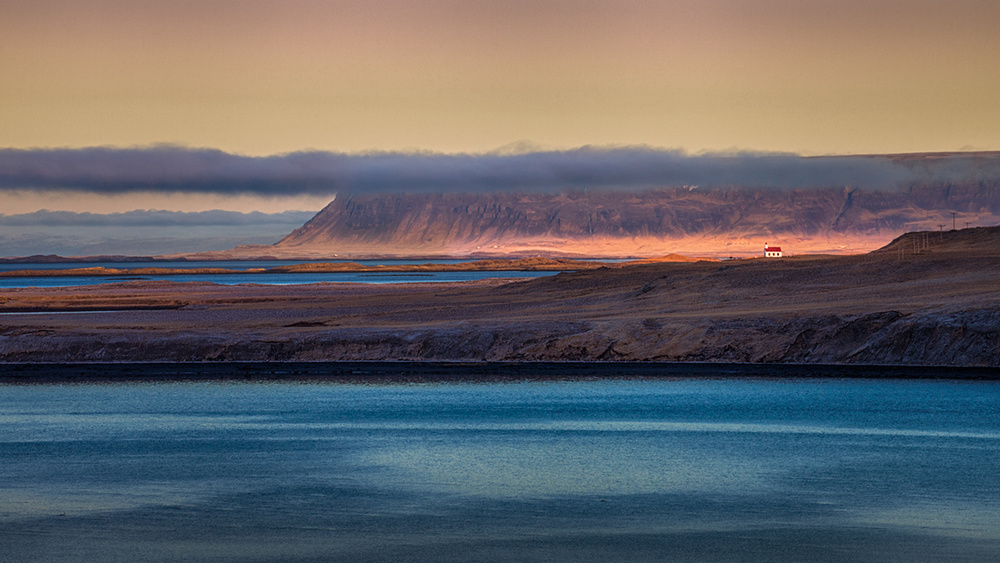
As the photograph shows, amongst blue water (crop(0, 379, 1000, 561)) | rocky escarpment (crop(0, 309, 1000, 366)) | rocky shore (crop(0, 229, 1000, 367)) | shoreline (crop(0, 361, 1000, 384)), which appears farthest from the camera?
rocky shore (crop(0, 229, 1000, 367))

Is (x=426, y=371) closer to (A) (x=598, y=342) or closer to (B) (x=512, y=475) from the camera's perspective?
(A) (x=598, y=342)

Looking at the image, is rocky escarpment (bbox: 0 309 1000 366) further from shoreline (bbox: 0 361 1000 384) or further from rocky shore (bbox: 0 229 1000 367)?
shoreline (bbox: 0 361 1000 384)

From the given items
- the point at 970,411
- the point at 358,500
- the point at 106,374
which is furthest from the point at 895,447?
the point at 106,374

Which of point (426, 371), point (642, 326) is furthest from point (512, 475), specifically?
point (642, 326)

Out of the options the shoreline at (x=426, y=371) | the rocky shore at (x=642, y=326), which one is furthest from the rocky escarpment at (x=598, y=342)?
the shoreline at (x=426, y=371)

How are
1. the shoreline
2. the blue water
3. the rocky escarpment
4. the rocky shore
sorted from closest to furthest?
the blue water
the shoreline
the rocky escarpment
the rocky shore

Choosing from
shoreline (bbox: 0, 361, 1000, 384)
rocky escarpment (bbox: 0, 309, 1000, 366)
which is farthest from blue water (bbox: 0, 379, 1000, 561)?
rocky escarpment (bbox: 0, 309, 1000, 366)

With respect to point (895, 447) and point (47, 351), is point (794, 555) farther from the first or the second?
point (47, 351)

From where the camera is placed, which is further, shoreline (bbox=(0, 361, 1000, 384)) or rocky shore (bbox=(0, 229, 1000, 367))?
rocky shore (bbox=(0, 229, 1000, 367))

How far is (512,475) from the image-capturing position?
61.4 feet

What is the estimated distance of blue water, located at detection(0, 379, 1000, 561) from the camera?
14258 mm

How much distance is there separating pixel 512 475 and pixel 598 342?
725 inches

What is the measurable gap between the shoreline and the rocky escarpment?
1.48 m

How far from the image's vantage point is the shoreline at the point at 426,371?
→ 105 feet
